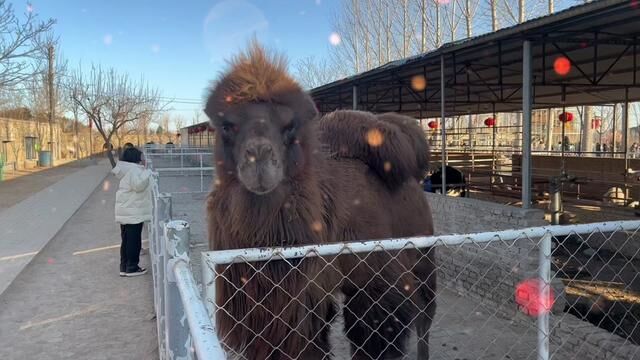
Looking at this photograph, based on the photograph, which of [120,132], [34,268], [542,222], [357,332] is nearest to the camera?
[357,332]

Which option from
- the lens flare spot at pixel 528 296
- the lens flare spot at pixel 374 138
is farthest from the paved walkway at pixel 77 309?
the lens flare spot at pixel 528 296

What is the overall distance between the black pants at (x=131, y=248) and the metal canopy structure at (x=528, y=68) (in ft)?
16.7

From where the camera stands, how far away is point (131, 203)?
756cm

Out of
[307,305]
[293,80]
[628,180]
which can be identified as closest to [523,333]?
[307,305]

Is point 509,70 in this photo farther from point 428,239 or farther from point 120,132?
point 120,132

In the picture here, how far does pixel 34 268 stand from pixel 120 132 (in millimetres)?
37223

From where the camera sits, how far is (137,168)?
765 centimetres

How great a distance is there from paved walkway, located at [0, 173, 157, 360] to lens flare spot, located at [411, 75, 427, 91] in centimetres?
805

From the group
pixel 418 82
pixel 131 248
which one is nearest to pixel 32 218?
pixel 131 248

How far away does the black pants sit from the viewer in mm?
7648

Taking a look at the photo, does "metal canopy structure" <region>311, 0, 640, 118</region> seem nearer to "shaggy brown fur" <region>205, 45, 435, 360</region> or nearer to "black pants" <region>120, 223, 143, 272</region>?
"shaggy brown fur" <region>205, 45, 435, 360</region>

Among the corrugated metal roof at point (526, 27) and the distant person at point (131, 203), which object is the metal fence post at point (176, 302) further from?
the distant person at point (131, 203)

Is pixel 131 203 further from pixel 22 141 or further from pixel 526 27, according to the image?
pixel 22 141

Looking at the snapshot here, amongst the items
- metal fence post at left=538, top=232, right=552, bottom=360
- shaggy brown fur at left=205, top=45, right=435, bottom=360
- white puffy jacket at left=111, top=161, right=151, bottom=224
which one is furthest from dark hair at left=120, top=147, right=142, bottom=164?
metal fence post at left=538, top=232, right=552, bottom=360
